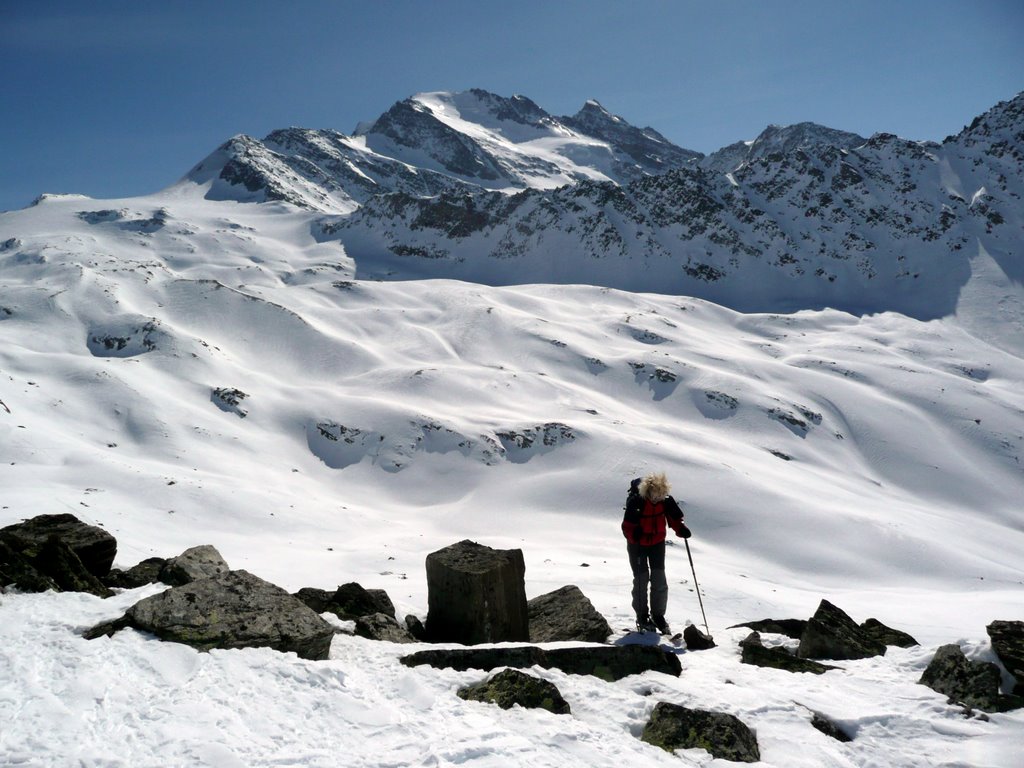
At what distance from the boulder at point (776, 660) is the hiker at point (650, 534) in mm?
1229

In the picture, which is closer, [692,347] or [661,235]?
[692,347]

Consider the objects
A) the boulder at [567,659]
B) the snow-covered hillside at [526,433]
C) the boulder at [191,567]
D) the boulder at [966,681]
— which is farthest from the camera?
the boulder at [191,567]

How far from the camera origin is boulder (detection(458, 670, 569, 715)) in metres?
6.32

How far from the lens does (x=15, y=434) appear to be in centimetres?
2731

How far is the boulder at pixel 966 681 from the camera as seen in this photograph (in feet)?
21.8

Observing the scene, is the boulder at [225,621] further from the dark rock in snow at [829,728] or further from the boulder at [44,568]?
the dark rock in snow at [829,728]

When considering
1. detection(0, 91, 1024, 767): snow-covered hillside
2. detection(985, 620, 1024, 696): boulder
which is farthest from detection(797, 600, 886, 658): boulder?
detection(985, 620, 1024, 696): boulder

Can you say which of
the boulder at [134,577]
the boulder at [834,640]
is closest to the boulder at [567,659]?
the boulder at [834,640]

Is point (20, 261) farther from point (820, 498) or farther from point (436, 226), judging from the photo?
point (820, 498)

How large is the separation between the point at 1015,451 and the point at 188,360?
6421 centimetres

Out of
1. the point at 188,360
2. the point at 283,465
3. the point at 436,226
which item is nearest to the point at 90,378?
the point at 188,360

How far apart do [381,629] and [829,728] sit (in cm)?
514

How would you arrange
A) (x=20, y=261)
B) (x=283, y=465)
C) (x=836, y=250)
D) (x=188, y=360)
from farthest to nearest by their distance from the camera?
(x=836, y=250) < (x=20, y=261) < (x=188, y=360) < (x=283, y=465)

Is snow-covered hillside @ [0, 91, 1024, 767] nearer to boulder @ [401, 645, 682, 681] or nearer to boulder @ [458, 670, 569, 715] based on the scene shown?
boulder @ [458, 670, 569, 715]
